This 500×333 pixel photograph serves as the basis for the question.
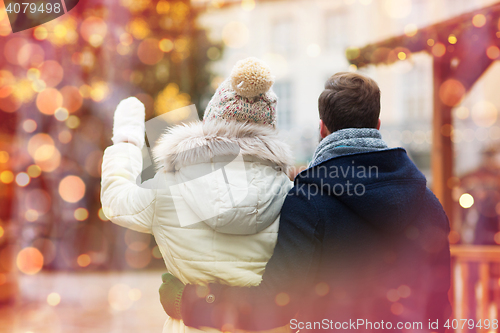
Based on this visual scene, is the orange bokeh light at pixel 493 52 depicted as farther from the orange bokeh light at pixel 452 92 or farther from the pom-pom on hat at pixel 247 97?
the pom-pom on hat at pixel 247 97

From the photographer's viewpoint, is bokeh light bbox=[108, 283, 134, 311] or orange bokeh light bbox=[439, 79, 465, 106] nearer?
orange bokeh light bbox=[439, 79, 465, 106]

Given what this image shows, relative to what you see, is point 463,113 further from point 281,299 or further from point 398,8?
point 281,299

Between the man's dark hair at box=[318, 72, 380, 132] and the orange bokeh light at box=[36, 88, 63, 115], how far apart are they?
4.85 meters

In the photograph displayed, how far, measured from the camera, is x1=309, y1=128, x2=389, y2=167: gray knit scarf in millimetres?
1195

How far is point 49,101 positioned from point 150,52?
61.5 inches

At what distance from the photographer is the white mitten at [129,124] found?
1327 mm

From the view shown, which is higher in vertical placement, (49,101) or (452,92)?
(49,101)

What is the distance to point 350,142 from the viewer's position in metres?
1.21

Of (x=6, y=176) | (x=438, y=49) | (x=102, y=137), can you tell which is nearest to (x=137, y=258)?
(x=102, y=137)

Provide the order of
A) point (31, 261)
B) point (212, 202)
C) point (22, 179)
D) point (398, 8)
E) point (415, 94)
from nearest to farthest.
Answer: point (212, 202) → point (22, 179) → point (31, 261) → point (398, 8) → point (415, 94)

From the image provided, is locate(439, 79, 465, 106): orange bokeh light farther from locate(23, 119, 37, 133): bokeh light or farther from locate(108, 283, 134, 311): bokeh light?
locate(23, 119, 37, 133): bokeh light

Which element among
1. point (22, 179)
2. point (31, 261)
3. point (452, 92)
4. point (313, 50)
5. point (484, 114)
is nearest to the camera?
point (452, 92)

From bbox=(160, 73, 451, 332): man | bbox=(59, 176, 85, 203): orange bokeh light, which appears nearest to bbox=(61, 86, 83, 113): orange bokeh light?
bbox=(59, 176, 85, 203): orange bokeh light

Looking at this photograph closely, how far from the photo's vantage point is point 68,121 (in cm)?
523
